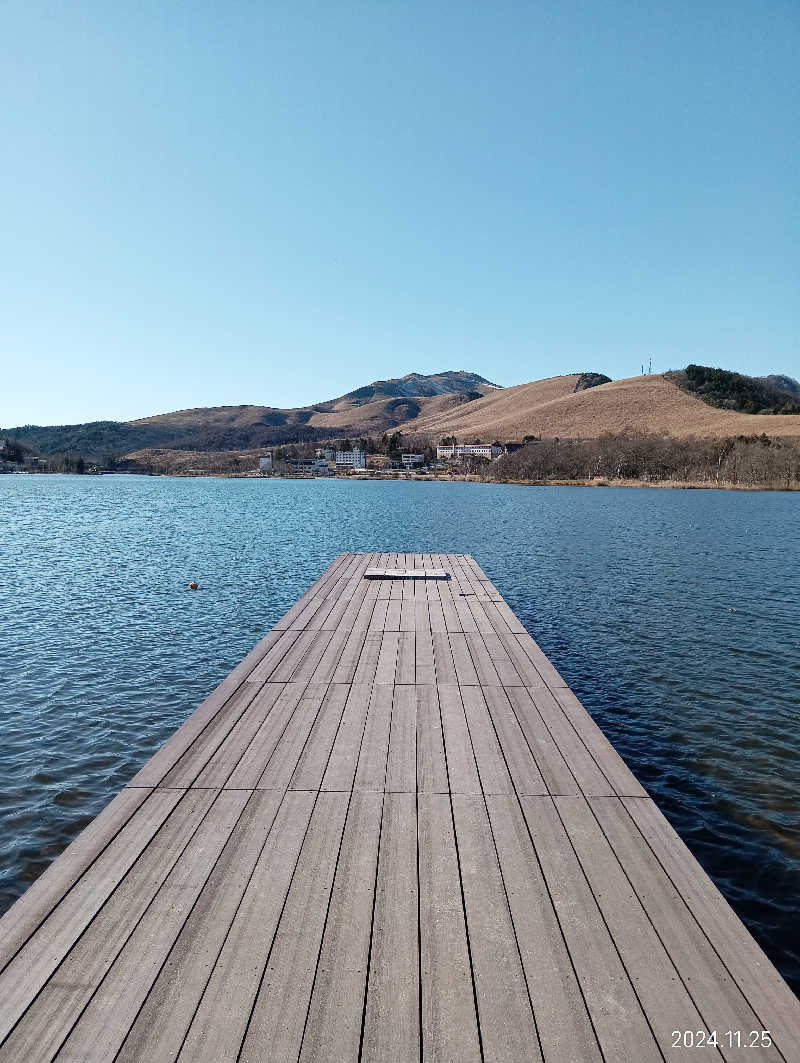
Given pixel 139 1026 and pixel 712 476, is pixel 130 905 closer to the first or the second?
pixel 139 1026

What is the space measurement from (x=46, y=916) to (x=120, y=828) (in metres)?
0.95

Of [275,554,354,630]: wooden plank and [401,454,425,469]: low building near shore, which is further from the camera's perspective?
[401,454,425,469]: low building near shore

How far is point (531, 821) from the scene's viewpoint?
4.67 meters

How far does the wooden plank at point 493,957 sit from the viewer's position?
277 cm

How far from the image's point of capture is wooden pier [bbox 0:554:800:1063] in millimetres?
2803

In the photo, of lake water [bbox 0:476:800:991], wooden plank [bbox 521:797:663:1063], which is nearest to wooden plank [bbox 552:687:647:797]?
wooden plank [bbox 521:797:663:1063]

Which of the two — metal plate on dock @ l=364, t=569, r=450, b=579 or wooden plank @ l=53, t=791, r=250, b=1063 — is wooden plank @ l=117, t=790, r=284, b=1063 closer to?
wooden plank @ l=53, t=791, r=250, b=1063

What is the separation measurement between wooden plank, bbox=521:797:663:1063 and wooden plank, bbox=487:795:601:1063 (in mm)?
43

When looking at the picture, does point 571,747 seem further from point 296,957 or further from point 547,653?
point 547,653

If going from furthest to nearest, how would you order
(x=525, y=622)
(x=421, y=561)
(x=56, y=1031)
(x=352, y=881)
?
(x=421, y=561) < (x=525, y=622) < (x=352, y=881) < (x=56, y=1031)

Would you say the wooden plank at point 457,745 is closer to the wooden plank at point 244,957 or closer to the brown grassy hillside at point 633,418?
the wooden plank at point 244,957

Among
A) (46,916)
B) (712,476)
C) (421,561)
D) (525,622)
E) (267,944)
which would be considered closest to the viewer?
(267,944)

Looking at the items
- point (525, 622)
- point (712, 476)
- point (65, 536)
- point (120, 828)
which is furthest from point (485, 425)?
point (120, 828)

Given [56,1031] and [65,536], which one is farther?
[65,536]
